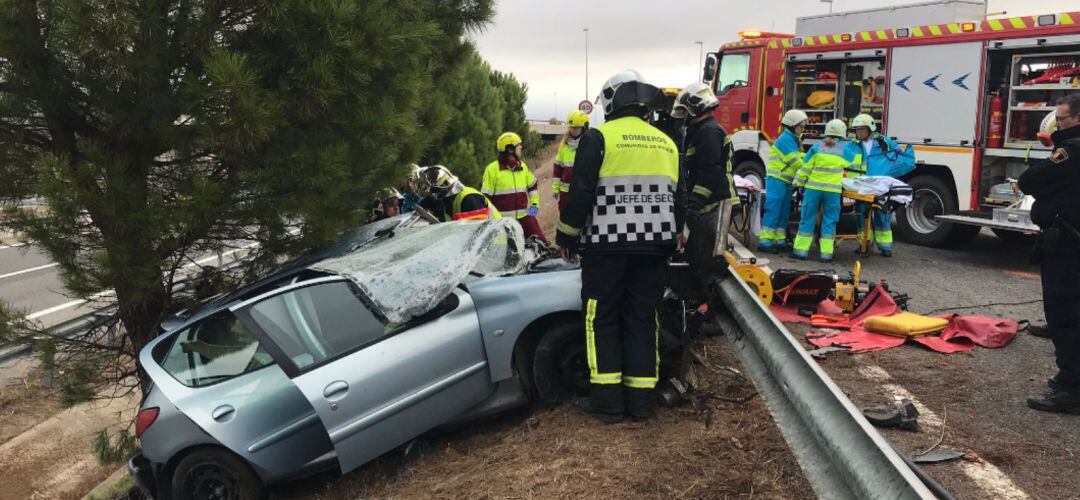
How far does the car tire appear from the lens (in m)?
4.46

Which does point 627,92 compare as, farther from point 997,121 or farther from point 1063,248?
point 997,121

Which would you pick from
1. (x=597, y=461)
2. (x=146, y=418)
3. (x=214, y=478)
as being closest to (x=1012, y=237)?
(x=597, y=461)

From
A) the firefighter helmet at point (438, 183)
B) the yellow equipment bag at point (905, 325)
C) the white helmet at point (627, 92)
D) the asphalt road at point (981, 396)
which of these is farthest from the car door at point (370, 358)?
the yellow equipment bag at point (905, 325)

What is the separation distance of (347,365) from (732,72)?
9749 millimetres

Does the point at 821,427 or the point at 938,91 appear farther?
the point at 938,91

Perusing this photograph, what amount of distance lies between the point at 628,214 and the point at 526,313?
87cm

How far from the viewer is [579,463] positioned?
3.74 meters

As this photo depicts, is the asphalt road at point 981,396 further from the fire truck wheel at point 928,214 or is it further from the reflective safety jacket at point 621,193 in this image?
the fire truck wheel at point 928,214

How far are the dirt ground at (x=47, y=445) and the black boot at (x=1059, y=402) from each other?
6588 mm

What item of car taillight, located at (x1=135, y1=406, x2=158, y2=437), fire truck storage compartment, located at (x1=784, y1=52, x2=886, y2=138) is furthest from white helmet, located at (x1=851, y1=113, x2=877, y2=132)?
car taillight, located at (x1=135, y1=406, x2=158, y2=437)

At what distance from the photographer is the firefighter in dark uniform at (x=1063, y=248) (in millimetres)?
4207

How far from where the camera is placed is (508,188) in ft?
27.0

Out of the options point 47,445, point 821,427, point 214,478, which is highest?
point 821,427

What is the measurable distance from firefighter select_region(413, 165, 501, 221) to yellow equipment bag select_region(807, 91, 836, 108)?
6.24 meters
